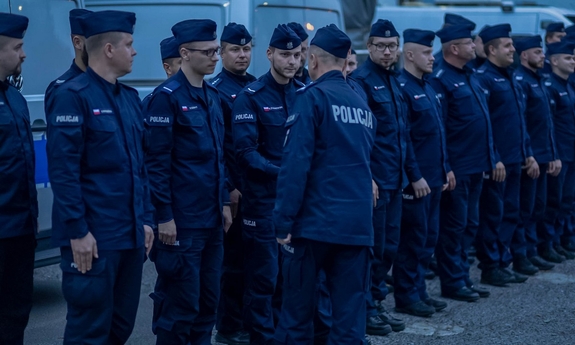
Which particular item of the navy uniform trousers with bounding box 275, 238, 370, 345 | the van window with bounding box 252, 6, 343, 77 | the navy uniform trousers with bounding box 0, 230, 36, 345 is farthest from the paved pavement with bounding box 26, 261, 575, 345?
the van window with bounding box 252, 6, 343, 77

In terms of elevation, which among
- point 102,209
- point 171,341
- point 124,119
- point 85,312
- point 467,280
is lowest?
point 467,280

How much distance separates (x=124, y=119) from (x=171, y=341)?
4.44 feet

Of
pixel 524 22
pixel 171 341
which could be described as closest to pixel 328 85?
pixel 171 341

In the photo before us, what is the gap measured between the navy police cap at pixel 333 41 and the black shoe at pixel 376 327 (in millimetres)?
2175

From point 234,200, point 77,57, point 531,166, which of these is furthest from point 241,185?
point 531,166

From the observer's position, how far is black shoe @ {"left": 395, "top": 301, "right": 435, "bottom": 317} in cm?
669

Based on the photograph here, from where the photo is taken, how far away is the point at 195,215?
5020 millimetres

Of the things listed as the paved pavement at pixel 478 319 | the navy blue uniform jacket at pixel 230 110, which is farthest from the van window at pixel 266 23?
the paved pavement at pixel 478 319

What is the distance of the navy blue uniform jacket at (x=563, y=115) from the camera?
901 centimetres

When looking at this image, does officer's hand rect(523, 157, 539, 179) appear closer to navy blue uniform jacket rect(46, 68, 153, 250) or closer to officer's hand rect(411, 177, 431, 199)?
officer's hand rect(411, 177, 431, 199)

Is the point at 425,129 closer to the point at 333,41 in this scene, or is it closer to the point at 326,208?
the point at 333,41

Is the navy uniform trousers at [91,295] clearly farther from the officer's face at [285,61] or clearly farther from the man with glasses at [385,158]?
the man with glasses at [385,158]

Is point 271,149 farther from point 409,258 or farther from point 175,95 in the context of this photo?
point 409,258

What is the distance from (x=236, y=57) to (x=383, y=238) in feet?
5.19
